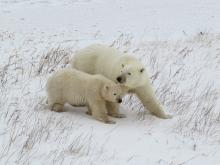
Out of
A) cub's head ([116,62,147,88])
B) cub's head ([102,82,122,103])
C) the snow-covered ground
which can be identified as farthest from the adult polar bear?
the snow-covered ground

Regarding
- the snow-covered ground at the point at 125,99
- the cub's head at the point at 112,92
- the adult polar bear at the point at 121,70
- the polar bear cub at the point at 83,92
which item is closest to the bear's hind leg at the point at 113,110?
the adult polar bear at the point at 121,70

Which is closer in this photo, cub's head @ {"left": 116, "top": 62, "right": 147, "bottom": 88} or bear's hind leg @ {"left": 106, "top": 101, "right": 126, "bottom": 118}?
cub's head @ {"left": 116, "top": 62, "right": 147, "bottom": 88}

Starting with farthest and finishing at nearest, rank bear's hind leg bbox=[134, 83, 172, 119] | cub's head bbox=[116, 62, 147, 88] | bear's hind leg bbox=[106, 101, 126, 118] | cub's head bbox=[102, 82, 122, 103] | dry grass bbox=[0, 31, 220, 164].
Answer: bear's hind leg bbox=[106, 101, 126, 118], bear's hind leg bbox=[134, 83, 172, 119], cub's head bbox=[116, 62, 147, 88], cub's head bbox=[102, 82, 122, 103], dry grass bbox=[0, 31, 220, 164]

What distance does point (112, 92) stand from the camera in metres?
6.87

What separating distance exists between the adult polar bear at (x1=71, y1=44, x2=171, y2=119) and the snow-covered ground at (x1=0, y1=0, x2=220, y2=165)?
9.9 inches

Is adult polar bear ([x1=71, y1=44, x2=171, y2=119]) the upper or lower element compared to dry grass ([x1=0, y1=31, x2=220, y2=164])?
upper

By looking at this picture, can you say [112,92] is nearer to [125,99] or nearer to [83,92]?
[83,92]

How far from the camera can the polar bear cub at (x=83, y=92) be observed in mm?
6948

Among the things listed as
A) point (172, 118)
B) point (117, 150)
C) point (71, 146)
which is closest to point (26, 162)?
point (71, 146)

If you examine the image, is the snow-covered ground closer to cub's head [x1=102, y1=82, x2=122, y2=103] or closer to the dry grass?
the dry grass

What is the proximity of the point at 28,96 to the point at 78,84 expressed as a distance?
94 centimetres

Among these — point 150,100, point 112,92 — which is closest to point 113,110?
point 150,100

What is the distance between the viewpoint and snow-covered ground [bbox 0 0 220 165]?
565 cm

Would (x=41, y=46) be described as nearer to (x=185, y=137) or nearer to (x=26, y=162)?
(x=185, y=137)
